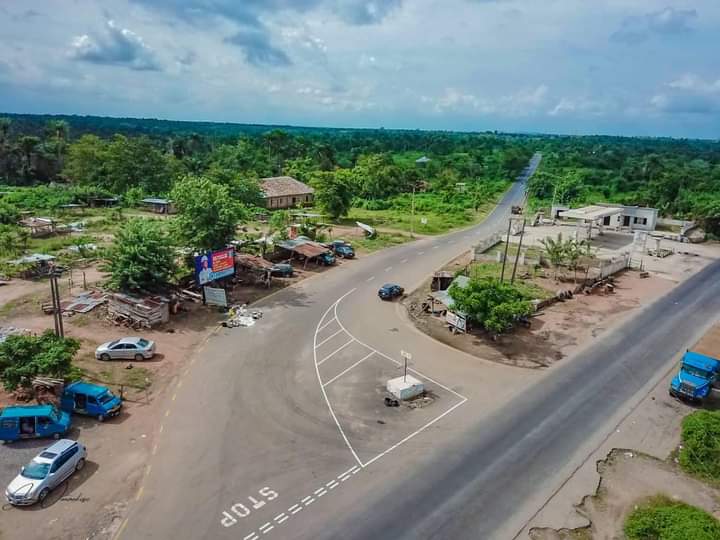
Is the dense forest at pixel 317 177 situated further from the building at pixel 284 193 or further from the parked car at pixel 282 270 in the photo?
the parked car at pixel 282 270

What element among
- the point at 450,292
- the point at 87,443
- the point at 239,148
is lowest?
the point at 87,443

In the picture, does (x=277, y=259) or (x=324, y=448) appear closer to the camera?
(x=324, y=448)

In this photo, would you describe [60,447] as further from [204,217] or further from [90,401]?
[204,217]

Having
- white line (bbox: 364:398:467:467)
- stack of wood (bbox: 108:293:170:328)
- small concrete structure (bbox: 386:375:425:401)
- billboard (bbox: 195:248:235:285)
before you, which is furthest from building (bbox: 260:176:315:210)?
white line (bbox: 364:398:467:467)

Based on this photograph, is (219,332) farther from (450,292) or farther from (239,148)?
(239,148)

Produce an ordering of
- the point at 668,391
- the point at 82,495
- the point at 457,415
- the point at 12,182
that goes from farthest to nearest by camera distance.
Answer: the point at 12,182, the point at 668,391, the point at 457,415, the point at 82,495

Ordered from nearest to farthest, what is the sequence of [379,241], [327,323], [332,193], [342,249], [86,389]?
[86,389] → [327,323] → [342,249] → [379,241] → [332,193]

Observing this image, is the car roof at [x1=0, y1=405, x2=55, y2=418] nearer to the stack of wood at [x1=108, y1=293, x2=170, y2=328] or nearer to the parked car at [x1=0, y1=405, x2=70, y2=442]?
the parked car at [x1=0, y1=405, x2=70, y2=442]

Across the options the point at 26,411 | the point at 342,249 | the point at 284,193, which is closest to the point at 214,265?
the point at 26,411

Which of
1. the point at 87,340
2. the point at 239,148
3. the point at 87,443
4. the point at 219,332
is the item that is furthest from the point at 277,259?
the point at 239,148
